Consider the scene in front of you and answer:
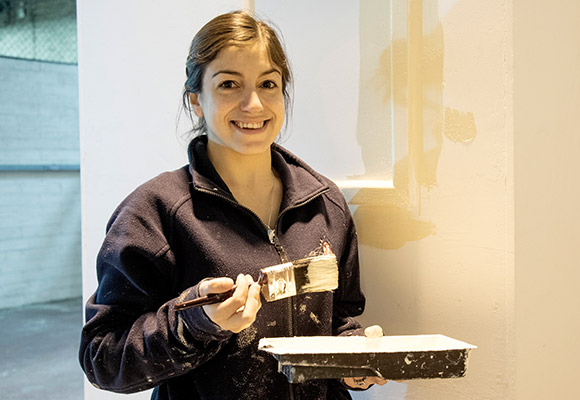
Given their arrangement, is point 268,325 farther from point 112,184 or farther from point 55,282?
point 55,282

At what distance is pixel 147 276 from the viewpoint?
1.08 meters

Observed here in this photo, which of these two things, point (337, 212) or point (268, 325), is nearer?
point (268, 325)

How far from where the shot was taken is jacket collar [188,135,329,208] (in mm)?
1136

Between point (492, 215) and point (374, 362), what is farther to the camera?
point (492, 215)

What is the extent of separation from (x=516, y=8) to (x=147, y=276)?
740 millimetres

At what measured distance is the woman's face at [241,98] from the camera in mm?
1124

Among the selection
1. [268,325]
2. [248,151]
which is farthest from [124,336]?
[248,151]

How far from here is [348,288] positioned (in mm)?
1266

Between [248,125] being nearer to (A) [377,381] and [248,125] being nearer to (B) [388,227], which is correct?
(B) [388,227]

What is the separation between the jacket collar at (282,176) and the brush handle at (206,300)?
252 mm

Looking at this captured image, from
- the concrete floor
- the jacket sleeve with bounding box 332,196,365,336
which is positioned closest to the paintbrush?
the jacket sleeve with bounding box 332,196,365,336

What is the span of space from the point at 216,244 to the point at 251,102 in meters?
0.25

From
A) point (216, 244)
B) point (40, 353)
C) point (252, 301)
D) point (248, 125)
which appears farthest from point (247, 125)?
point (40, 353)

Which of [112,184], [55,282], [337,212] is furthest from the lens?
[55,282]
